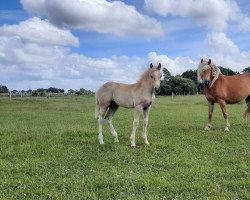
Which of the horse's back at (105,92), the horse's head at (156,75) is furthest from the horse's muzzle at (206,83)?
the horse's back at (105,92)

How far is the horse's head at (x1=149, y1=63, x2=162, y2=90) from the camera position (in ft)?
36.7

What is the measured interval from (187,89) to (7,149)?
78726 millimetres

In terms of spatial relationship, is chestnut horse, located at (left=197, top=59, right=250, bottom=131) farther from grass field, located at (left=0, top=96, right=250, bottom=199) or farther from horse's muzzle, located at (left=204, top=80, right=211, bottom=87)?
grass field, located at (left=0, top=96, right=250, bottom=199)

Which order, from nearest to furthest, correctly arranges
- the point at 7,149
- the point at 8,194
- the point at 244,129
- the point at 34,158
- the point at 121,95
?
the point at 8,194
the point at 34,158
the point at 7,149
the point at 121,95
the point at 244,129

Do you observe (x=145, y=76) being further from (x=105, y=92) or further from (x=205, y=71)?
(x=205, y=71)

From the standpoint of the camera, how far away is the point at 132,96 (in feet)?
39.1

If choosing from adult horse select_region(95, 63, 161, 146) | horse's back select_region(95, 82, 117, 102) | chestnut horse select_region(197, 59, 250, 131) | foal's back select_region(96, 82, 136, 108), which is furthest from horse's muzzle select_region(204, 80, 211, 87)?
horse's back select_region(95, 82, 117, 102)

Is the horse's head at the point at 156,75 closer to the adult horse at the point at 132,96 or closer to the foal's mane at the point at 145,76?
the adult horse at the point at 132,96

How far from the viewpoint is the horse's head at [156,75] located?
11180 mm

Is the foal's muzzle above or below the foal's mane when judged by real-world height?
below

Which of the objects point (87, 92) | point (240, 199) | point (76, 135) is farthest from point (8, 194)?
point (87, 92)

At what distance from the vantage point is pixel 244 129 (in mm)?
15844

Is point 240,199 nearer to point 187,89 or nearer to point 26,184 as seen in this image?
point 26,184

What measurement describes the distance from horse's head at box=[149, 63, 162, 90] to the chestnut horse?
168 inches
